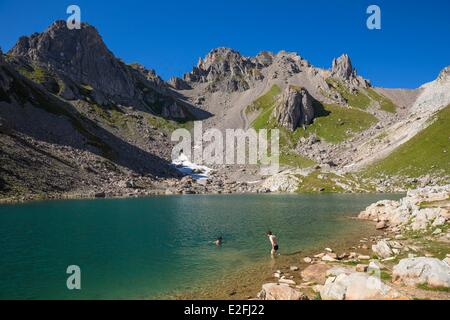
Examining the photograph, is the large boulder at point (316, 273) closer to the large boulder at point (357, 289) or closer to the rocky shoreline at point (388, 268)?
the rocky shoreline at point (388, 268)

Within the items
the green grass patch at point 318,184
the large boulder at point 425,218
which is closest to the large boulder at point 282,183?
the green grass patch at point 318,184

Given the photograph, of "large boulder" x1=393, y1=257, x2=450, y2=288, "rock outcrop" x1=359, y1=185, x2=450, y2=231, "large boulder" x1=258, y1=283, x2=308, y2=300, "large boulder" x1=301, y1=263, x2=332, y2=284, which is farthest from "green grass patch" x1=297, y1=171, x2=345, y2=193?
"large boulder" x1=258, y1=283, x2=308, y2=300

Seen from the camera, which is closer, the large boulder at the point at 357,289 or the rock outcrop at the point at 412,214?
the large boulder at the point at 357,289

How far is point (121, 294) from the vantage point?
1137 inches

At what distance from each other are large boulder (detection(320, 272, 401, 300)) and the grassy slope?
156 metres

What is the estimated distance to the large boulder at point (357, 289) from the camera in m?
21.2

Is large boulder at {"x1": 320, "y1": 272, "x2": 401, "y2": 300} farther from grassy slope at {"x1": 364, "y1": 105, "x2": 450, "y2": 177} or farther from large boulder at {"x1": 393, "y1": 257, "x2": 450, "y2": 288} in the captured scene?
grassy slope at {"x1": 364, "y1": 105, "x2": 450, "y2": 177}

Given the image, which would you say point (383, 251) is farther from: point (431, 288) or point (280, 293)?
point (280, 293)

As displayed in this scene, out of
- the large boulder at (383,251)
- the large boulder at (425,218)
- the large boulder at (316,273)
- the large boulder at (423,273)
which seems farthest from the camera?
the large boulder at (425,218)
